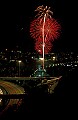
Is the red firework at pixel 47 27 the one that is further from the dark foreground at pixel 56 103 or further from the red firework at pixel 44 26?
the dark foreground at pixel 56 103

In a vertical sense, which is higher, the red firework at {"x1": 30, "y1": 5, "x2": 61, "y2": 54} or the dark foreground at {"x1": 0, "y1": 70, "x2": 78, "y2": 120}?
the red firework at {"x1": 30, "y1": 5, "x2": 61, "y2": 54}

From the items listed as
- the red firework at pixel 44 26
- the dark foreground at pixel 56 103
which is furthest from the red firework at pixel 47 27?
the dark foreground at pixel 56 103

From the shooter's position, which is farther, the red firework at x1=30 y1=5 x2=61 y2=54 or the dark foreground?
the red firework at x1=30 y1=5 x2=61 y2=54

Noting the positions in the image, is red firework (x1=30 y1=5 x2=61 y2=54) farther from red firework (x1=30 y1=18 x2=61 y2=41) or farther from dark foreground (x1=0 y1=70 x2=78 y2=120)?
dark foreground (x1=0 y1=70 x2=78 y2=120)

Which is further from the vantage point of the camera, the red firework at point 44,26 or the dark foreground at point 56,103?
the red firework at point 44,26

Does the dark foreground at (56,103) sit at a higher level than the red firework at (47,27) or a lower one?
lower

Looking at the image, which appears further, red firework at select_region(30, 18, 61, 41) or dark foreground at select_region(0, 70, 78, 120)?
red firework at select_region(30, 18, 61, 41)

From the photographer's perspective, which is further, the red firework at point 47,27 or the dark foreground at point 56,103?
the red firework at point 47,27

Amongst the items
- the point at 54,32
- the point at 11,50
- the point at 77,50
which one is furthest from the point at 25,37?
the point at 54,32

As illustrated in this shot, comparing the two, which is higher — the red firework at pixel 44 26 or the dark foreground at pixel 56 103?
the red firework at pixel 44 26

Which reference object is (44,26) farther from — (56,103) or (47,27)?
(56,103)

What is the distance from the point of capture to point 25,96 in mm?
7598

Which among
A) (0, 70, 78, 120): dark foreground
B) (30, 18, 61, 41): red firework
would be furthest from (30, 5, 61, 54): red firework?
(0, 70, 78, 120): dark foreground

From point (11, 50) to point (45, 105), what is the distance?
137m
